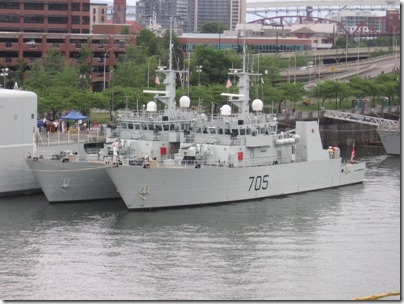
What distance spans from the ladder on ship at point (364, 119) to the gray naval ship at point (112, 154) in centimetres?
2687

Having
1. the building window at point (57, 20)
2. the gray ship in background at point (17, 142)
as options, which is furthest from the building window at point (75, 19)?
the gray ship in background at point (17, 142)

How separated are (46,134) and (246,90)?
41.6ft

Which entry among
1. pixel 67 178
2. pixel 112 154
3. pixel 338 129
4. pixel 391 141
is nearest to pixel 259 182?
pixel 112 154

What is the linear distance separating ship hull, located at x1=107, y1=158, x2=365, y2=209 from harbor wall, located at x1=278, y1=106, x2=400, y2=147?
26936 mm

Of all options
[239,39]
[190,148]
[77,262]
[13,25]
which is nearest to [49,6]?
[13,25]

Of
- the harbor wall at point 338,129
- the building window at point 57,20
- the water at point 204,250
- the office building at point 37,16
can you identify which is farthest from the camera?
the building window at point 57,20

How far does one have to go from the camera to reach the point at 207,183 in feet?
203

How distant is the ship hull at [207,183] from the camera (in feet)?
197

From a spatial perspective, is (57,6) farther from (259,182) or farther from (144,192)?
(144,192)

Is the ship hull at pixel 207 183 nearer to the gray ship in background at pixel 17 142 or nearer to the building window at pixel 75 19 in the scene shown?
the gray ship in background at pixel 17 142

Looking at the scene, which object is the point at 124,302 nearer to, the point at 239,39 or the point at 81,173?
the point at 81,173

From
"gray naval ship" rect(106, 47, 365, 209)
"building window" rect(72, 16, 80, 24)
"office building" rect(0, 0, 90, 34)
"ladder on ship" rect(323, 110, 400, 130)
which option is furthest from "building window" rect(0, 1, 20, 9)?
"gray naval ship" rect(106, 47, 365, 209)

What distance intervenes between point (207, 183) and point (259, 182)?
4.08m

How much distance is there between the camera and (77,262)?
160 ft
